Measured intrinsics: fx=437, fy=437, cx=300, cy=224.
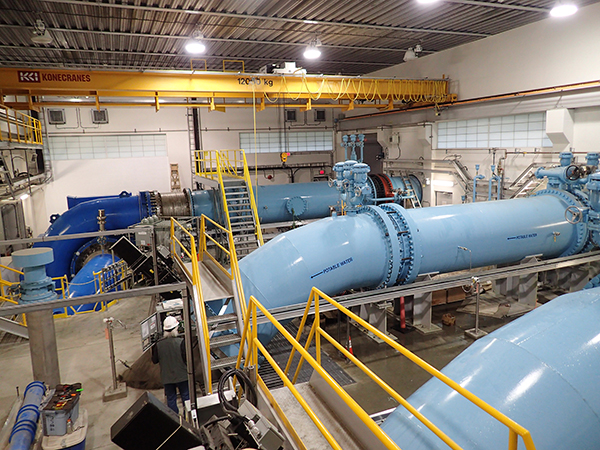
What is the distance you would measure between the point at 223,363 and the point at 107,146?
54.6 ft

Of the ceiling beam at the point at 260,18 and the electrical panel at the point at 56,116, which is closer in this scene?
the ceiling beam at the point at 260,18

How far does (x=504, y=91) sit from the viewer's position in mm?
12898

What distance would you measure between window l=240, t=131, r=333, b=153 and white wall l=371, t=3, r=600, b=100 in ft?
24.9

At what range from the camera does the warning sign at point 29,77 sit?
983cm

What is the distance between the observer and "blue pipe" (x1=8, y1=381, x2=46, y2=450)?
5.00 meters

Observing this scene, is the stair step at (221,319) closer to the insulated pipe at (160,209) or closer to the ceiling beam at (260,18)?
the ceiling beam at (260,18)

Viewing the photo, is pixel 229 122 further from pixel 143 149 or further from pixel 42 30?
pixel 42 30

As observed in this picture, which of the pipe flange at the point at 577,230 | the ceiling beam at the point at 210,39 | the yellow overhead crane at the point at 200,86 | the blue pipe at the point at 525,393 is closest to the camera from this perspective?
the blue pipe at the point at 525,393

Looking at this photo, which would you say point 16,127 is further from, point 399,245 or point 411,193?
point 411,193

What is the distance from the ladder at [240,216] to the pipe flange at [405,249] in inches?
158

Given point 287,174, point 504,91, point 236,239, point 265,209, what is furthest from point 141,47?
point 504,91

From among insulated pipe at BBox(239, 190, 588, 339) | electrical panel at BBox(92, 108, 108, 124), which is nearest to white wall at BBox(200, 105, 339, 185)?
electrical panel at BBox(92, 108, 108, 124)

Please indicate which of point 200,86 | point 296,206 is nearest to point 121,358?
point 200,86

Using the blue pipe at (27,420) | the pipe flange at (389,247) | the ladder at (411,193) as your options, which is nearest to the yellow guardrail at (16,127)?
the blue pipe at (27,420)
